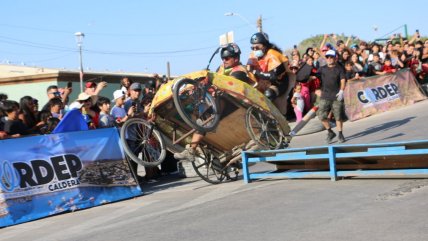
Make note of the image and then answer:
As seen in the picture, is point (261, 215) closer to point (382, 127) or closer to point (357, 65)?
point (382, 127)

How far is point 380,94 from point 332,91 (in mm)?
6783

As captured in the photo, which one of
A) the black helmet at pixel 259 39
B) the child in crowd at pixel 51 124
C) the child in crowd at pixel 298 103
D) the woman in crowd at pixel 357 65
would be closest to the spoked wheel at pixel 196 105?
the black helmet at pixel 259 39

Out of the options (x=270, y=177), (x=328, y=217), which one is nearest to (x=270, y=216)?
(x=328, y=217)

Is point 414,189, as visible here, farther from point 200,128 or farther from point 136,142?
point 136,142

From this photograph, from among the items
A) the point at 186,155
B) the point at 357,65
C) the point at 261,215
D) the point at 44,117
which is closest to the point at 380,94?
the point at 357,65

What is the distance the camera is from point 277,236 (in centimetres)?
546

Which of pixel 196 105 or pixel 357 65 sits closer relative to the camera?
pixel 196 105

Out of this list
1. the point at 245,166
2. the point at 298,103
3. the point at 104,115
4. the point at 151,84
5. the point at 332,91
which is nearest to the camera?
the point at 245,166

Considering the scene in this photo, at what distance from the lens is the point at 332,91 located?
43.8 feet

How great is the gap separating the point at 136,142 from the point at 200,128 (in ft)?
4.40

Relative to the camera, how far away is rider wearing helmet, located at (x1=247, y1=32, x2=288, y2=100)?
32.1 ft

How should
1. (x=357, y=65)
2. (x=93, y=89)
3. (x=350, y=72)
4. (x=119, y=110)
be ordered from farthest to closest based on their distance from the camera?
(x=357, y=65) → (x=350, y=72) → (x=119, y=110) → (x=93, y=89)

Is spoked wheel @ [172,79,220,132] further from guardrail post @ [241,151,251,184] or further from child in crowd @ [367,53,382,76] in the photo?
child in crowd @ [367,53,382,76]

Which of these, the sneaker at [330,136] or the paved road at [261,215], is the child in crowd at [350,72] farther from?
the paved road at [261,215]
